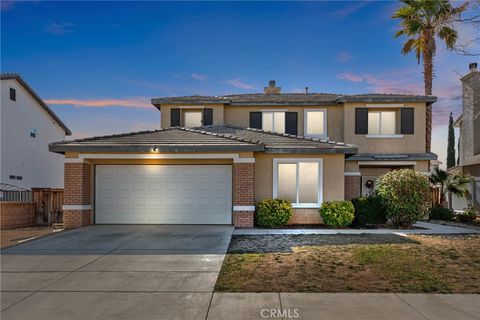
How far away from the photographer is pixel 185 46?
17.2 meters

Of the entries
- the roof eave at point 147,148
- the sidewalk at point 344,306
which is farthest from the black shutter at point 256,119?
the sidewalk at point 344,306

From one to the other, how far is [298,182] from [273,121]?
680 cm

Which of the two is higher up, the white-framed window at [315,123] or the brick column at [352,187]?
the white-framed window at [315,123]

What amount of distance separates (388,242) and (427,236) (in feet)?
7.75

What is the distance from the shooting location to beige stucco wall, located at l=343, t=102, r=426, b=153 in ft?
63.7

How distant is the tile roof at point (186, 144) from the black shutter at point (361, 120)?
19.0ft

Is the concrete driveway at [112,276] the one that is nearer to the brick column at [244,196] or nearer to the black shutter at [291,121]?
the brick column at [244,196]

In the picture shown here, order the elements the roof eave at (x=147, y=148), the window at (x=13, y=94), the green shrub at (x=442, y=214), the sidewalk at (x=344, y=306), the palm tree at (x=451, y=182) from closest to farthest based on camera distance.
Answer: the sidewalk at (x=344, y=306)
the roof eave at (x=147, y=148)
the green shrub at (x=442, y=214)
the palm tree at (x=451, y=182)
the window at (x=13, y=94)

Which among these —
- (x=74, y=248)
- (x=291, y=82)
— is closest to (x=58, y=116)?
(x=291, y=82)

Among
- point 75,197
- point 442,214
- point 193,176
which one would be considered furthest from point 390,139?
point 75,197

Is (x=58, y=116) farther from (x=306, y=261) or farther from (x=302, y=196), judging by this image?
(x=306, y=261)

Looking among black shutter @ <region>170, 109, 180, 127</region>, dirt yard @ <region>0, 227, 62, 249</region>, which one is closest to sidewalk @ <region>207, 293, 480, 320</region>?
dirt yard @ <region>0, 227, 62, 249</region>

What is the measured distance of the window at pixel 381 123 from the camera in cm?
1978

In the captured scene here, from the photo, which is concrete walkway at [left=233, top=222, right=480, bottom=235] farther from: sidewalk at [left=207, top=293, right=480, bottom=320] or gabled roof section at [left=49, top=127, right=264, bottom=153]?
sidewalk at [left=207, top=293, right=480, bottom=320]
